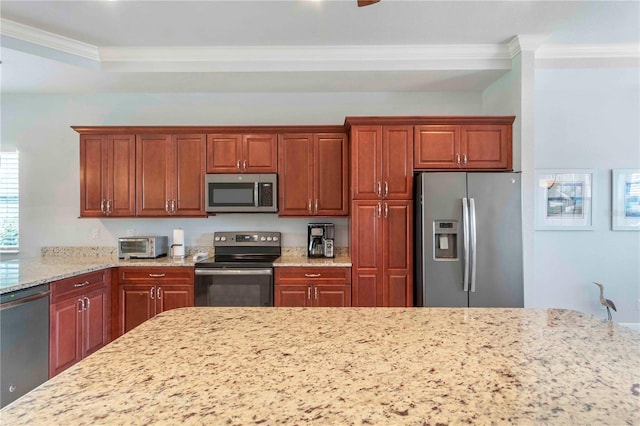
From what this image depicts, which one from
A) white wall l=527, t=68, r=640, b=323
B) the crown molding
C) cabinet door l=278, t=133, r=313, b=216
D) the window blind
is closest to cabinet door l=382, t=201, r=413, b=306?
cabinet door l=278, t=133, r=313, b=216

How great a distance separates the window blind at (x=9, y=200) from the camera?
3.78m

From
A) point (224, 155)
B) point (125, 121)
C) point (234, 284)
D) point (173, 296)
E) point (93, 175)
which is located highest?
point (125, 121)

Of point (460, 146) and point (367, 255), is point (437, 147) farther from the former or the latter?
point (367, 255)

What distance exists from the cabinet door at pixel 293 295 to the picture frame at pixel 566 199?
2.65 meters

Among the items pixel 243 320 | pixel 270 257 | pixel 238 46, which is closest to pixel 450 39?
pixel 238 46

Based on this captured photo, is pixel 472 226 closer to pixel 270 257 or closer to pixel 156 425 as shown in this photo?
pixel 270 257

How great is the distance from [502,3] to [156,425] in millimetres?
3207

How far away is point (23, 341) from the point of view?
2.24 meters

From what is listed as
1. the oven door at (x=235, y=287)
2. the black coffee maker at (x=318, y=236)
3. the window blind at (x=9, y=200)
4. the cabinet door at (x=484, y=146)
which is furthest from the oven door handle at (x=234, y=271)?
the window blind at (x=9, y=200)

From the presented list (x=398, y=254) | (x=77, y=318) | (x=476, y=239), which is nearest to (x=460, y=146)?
(x=476, y=239)

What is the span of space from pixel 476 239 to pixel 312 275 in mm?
1481

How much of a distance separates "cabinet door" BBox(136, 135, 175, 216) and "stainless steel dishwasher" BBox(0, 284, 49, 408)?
1222 mm

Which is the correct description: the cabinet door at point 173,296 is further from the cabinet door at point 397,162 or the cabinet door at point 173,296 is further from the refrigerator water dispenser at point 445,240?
the refrigerator water dispenser at point 445,240

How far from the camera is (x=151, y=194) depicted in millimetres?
3453
